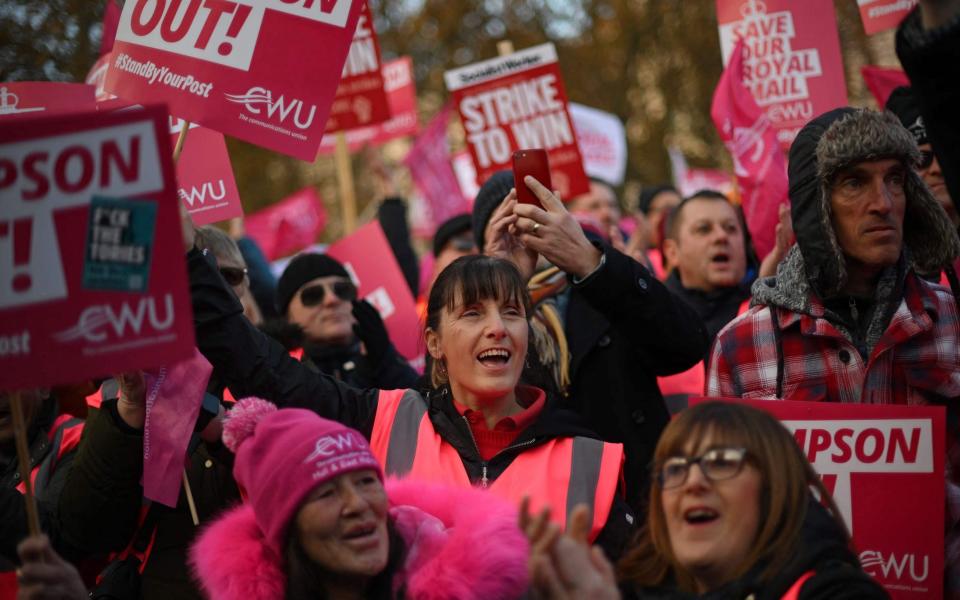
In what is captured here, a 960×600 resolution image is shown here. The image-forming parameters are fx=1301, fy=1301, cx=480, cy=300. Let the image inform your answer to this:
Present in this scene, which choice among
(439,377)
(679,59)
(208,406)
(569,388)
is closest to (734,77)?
(569,388)

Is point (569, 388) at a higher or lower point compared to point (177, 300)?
lower

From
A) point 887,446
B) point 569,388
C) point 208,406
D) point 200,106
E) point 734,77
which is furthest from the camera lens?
point 734,77

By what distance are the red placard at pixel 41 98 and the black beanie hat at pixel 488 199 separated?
5.19ft

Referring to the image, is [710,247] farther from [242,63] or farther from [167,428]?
[167,428]

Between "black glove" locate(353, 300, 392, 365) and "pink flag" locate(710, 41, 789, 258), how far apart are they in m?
1.84

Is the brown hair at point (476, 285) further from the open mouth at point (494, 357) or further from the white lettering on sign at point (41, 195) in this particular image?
the white lettering on sign at point (41, 195)

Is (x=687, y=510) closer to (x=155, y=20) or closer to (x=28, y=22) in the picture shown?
(x=155, y=20)

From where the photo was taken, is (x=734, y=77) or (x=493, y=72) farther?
(x=493, y=72)

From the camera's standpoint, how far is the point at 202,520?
Result: 421 cm

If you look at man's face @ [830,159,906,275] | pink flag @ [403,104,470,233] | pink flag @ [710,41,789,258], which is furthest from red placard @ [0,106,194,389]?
pink flag @ [403,104,470,233]

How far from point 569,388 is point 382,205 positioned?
388 centimetres

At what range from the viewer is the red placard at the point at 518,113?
7539 mm

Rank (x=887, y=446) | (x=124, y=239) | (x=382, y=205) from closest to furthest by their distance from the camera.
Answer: (x=124, y=239)
(x=887, y=446)
(x=382, y=205)

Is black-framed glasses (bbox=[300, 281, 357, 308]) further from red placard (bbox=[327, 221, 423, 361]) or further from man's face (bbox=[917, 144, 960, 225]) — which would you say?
man's face (bbox=[917, 144, 960, 225])
